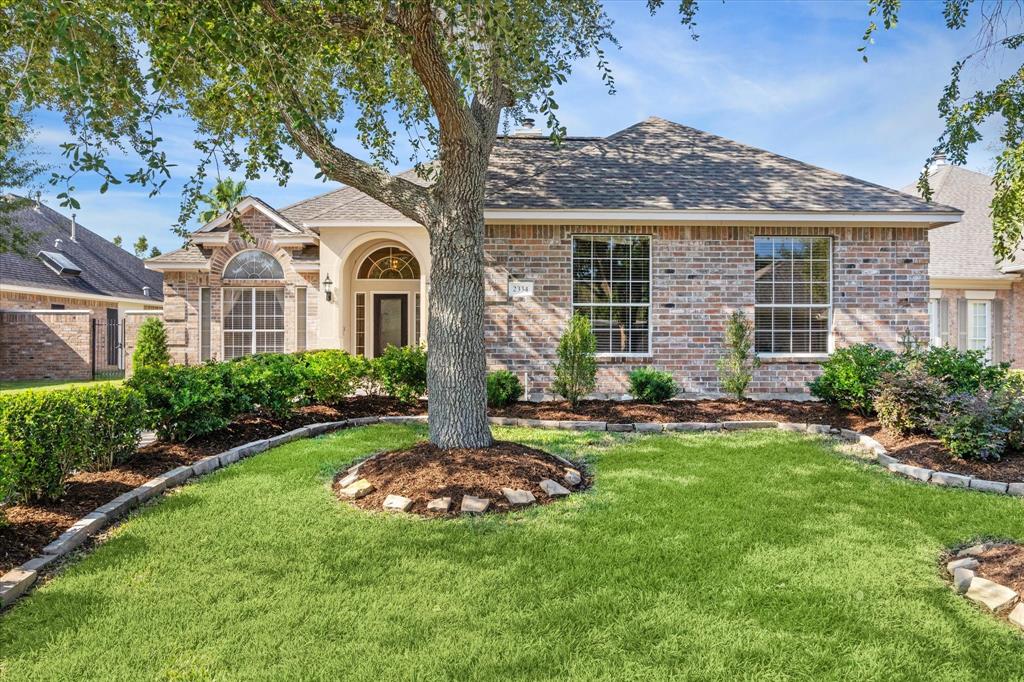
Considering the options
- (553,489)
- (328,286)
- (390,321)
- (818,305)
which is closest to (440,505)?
(553,489)

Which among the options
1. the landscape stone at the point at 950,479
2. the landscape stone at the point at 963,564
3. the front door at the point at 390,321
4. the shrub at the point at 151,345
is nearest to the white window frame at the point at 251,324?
the shrub at the point at 151,345

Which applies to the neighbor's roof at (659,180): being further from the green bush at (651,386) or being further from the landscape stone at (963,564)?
the landscape stone at (963,564)

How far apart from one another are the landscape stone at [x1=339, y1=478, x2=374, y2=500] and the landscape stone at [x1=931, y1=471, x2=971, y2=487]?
567 centimetres

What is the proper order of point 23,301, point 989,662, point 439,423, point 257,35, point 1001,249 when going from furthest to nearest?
1. point 23,301
2. point 439,423
3. point 1001,249
4. point 257,35
5. point 989,662

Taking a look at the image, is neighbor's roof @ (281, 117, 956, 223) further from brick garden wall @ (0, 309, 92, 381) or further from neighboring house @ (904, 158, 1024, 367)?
brick garden wall @ (0, 309, 92, 381)

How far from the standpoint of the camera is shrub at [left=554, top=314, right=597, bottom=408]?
8742 millimetres

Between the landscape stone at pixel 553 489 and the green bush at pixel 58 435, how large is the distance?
3.98 meters

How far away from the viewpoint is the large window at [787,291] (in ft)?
35.9

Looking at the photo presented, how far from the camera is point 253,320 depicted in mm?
15570

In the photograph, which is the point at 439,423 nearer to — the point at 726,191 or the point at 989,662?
the point at 989,662

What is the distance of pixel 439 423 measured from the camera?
5.71 metres

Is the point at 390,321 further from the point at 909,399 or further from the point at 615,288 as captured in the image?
the point at 909,399

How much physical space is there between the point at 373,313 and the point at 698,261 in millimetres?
8065

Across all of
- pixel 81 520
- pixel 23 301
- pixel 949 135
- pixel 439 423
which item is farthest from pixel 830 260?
pixel 23 301
